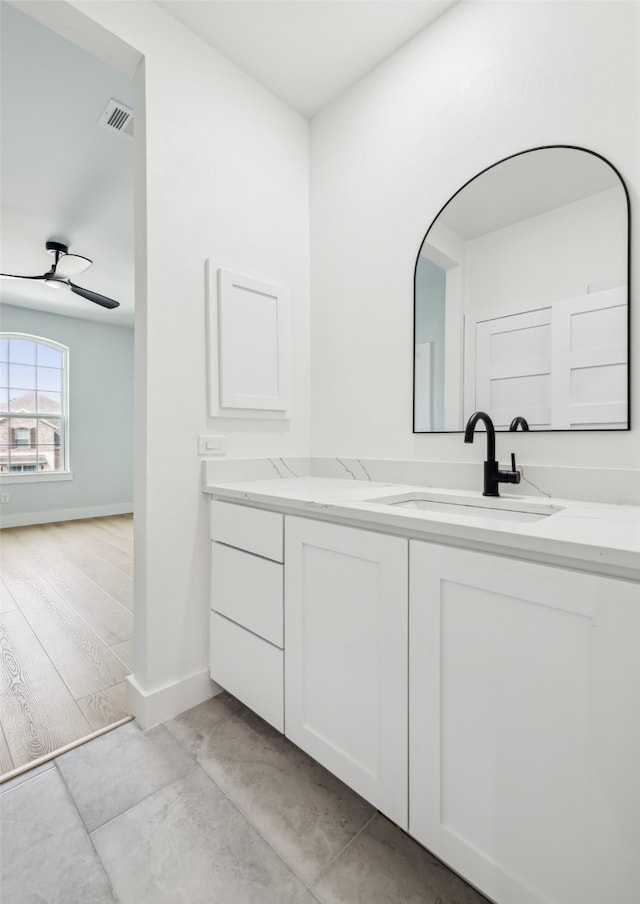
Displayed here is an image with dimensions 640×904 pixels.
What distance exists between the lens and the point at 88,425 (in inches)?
215

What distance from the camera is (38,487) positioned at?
509cm

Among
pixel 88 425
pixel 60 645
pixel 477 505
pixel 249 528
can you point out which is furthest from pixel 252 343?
pixel 88 425

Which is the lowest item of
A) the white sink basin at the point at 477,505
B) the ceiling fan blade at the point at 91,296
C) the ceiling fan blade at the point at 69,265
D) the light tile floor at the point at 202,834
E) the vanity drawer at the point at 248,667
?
the light tile floor at the point at 202,834

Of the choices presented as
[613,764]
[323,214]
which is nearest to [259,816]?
[613,764]

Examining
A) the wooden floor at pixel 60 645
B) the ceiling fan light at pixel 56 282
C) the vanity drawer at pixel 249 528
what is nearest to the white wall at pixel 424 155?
the vanity drawer at pixel 249 528

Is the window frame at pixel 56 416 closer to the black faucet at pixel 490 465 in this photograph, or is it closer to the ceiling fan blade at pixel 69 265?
the ceiling fan blade at pixel 69 265

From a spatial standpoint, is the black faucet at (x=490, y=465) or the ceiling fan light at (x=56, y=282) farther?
the ceiling fan light at (x=56, y=282)

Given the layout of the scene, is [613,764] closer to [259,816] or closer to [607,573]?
[607,573]

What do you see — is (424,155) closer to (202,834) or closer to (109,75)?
(109,75)

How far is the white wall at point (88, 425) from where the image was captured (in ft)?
16.4

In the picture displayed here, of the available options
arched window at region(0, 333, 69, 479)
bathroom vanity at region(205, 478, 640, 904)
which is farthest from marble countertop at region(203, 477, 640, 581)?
arched window at region(0, 333, 69, 479)

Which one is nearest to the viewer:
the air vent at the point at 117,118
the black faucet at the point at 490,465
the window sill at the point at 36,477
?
the black faucet at the point at 490,465

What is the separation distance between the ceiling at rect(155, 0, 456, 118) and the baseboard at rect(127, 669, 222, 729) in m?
2.55

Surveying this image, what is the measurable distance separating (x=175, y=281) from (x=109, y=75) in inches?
47.0
